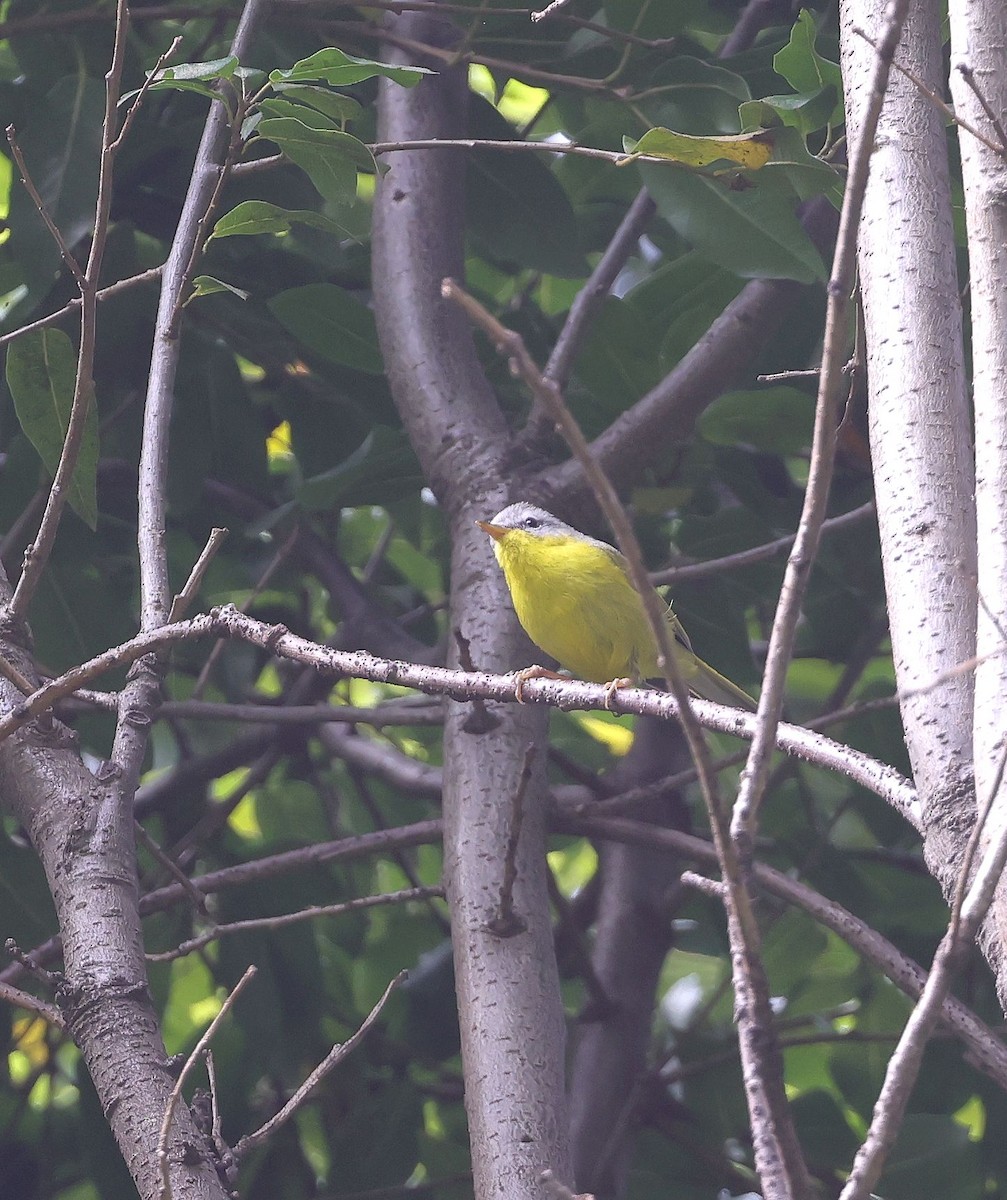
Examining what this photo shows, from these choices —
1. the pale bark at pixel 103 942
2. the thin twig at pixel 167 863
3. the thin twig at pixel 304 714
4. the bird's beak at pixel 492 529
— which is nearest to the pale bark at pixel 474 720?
the bird's beak at pixel 492 529

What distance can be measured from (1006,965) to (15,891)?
255 centimetres

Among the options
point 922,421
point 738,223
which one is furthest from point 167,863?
point 738,223

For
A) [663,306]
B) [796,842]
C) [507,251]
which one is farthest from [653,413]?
[796,842]

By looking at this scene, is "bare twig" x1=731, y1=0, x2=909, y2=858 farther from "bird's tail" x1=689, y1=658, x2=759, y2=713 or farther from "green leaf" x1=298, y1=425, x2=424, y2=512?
"bird's tail" x1=689, y1=658, x2=759, y2=713

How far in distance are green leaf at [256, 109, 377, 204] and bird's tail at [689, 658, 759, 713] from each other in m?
1.85

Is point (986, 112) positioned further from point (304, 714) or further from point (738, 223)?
point (304, 714)

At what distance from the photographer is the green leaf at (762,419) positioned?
11.0 ft

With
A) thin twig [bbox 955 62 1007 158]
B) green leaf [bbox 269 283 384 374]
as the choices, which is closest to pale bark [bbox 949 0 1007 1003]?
thin twig [bbox 955 62 1007 158]

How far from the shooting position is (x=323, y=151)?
2309 mm

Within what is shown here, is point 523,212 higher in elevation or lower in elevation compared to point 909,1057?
higher

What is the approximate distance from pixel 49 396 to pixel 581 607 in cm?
176

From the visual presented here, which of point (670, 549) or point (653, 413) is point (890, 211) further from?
point (670, 549)

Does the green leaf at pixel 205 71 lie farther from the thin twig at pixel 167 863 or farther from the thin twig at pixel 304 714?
the thin twig at pixel 304 714

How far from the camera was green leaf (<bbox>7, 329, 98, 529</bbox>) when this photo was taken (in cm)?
253
